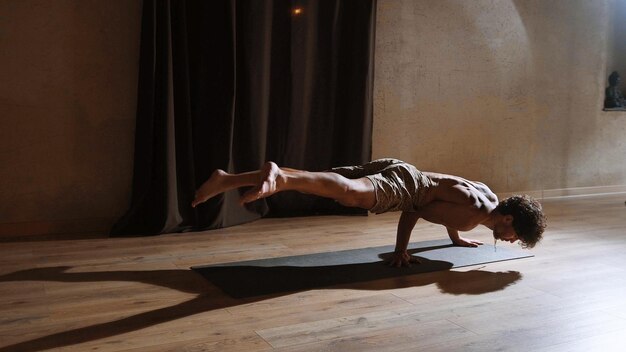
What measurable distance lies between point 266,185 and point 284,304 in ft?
1.68

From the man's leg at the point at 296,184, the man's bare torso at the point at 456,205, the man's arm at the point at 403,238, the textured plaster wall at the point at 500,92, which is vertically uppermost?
the textured plaster wall at the point at 500,92

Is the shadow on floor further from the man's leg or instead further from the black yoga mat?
the man's leg

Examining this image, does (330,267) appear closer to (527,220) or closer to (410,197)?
(410,197)

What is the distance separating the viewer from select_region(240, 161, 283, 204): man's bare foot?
2312 millimetres

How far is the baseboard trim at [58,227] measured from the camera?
3.57 meters

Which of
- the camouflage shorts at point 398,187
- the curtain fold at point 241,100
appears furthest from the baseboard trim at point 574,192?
the camouflage shorts at point 398,187

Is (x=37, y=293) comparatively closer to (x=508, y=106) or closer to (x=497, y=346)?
(x=497, y=346)

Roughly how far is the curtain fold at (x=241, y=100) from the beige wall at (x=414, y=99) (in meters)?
0.26

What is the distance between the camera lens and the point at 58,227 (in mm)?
3701

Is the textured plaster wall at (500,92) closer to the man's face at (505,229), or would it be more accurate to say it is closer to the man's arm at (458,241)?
the man's arm at (458,241)

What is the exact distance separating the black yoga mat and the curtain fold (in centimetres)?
103

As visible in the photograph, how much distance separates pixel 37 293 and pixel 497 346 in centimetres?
190

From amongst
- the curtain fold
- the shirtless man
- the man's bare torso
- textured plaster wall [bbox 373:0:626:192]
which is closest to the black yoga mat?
the shirtless man

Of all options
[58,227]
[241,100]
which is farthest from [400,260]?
[58,227]
